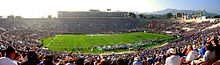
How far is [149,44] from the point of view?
33250 millimetres

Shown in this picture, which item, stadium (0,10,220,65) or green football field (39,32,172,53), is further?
green football field (39,32,172,53)

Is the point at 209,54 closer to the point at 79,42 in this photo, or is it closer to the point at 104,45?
the point at 104,45

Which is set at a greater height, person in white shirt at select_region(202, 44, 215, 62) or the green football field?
person in white shirt at select_region(202, 44, 215, 62)

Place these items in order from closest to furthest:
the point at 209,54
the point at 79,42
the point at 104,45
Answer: the point at 209,54 → the point at 104,45 → the point at 79,42

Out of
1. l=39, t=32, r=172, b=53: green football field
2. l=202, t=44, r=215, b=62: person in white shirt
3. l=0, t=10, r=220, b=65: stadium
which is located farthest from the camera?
l=39, t=32, r=172, b=53: green football field

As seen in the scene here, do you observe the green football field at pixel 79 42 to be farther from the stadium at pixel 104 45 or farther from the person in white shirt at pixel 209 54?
the person in white shirt at pixel 209 54

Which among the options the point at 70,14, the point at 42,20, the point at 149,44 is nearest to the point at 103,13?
the point at 70,14

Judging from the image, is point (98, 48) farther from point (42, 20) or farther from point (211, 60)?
point (42, 20)

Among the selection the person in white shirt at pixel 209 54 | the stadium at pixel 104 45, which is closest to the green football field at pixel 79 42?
the stadium at pixel 104 45

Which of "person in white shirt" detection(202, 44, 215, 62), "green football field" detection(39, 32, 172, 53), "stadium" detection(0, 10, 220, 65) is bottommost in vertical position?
A: "green football field" detection(39, 32, 172, 53)

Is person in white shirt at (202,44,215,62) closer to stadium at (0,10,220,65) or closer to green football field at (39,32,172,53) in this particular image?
stadium at (0,10,220,65)

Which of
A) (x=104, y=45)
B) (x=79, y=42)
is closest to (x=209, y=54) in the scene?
(x=104, y=45)

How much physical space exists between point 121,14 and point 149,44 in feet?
223

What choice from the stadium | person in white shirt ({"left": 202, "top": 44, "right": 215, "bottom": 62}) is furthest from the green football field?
person in white shirt ({"left": 202, "top": 44, "right": 215, "bottom": 62})
